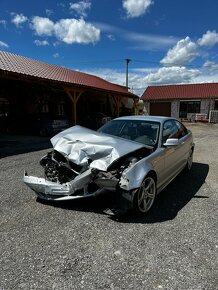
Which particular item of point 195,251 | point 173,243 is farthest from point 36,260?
point 195,251

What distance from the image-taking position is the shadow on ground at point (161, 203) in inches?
140

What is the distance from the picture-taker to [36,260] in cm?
262

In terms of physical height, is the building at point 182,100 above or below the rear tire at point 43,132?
above

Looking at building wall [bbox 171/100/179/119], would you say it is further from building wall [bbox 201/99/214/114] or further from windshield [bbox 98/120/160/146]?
windshield [bbox 98/120/160/146]

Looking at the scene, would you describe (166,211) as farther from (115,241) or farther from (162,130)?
(162,130)

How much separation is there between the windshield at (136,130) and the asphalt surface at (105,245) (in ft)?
3.55

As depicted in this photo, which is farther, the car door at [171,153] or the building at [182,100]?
the building at [182,100]

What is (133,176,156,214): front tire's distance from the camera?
3.47 m

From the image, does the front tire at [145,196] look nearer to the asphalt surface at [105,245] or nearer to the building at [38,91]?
the asphalt surface at [105,245]

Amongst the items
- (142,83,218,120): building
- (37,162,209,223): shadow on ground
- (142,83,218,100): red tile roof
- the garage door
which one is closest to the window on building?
(142,83,218,120): building

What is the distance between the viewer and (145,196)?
370 cm

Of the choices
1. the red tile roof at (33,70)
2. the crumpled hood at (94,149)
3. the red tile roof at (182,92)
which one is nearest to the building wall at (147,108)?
the red tile roof at (182,92)

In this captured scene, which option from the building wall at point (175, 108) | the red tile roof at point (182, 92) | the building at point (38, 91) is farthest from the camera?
the building wall at point (175, 108)

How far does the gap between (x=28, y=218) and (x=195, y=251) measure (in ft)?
7.37
